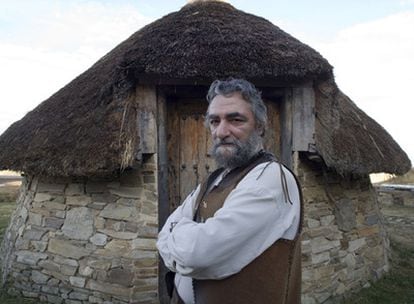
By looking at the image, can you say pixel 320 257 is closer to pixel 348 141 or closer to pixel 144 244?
→ pixel 348 141

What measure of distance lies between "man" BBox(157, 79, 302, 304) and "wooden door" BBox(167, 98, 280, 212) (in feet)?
8.39

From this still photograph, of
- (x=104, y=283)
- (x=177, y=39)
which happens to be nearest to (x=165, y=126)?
(x=177, y=39)

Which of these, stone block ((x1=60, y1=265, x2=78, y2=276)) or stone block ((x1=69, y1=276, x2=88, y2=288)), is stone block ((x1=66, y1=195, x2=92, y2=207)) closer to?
stone block ((x1=60, y1=265, x2=78, y2=276))

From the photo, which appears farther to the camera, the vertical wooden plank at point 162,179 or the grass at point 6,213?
the grass at point 6,213

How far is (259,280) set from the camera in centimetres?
170

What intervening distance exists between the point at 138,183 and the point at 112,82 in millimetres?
1111

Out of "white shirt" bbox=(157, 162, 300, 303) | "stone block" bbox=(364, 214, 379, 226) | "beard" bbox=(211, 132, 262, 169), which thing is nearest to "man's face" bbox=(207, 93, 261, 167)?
"beard" bbox=(211, 132, 262, 169)

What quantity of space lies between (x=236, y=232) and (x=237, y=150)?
0.47 m

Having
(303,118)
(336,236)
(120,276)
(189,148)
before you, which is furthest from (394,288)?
(120,276)

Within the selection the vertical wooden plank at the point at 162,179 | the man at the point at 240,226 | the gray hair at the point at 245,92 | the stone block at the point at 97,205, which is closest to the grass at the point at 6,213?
the stone block at the point at 97,205

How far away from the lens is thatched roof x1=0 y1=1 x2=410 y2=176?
13.5ft

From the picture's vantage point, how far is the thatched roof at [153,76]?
13.5 feet

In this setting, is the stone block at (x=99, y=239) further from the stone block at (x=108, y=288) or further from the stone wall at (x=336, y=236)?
the stone wall at (x=336, y=236)

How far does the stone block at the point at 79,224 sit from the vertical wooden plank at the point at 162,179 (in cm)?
83
